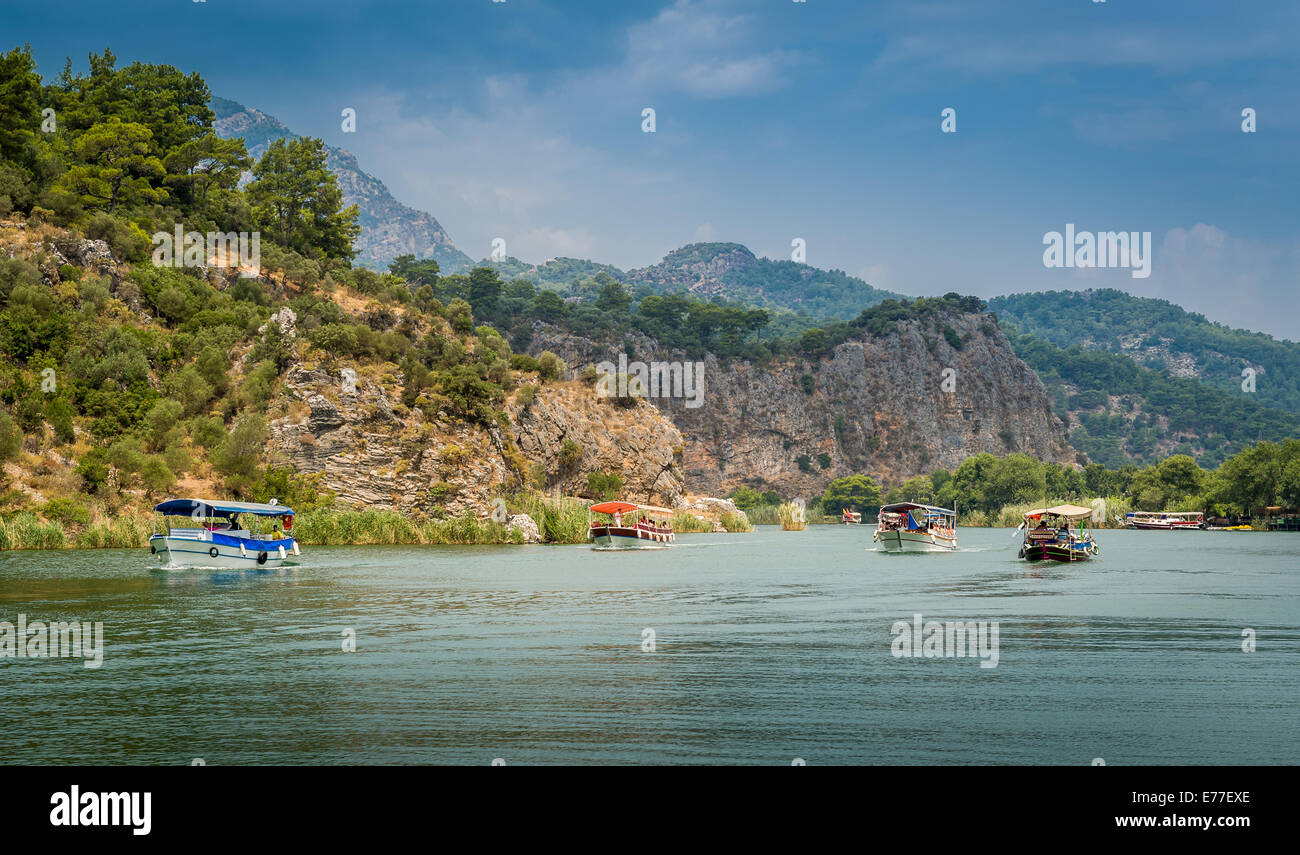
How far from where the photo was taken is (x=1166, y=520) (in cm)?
13562

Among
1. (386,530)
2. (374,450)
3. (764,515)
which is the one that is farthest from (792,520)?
(386,530)

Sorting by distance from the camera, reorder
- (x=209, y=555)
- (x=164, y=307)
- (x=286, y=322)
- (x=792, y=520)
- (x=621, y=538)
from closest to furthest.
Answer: (x=209, y=555) → (x=621, y=538) → (x=164, y=307) → (x=286, y=322) → (x=792, y=520)

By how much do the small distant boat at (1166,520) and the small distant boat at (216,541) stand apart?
410 feet

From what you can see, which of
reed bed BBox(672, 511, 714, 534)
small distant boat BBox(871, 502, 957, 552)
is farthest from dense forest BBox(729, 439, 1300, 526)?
small distant boat BBox(871, 502, 957, 552)

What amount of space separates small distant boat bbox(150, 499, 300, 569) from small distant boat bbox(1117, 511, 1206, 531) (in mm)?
125117

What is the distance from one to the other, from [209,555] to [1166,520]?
131 meters

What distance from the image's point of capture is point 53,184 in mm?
88562

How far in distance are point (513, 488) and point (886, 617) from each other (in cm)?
6364

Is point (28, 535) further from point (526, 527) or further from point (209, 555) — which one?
point (526, 527)

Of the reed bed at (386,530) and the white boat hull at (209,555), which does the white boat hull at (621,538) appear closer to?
the reed bed at (386,530)

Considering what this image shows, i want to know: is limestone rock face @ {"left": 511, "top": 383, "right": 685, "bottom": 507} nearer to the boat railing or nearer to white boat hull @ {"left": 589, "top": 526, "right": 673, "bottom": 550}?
white boat hull @ {"left": 589, "top": 526, "right": 673, "bottom": 550}

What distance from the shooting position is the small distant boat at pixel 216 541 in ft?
154

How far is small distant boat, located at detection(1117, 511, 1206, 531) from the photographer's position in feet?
442

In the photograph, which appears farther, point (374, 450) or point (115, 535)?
point (374, 450)
